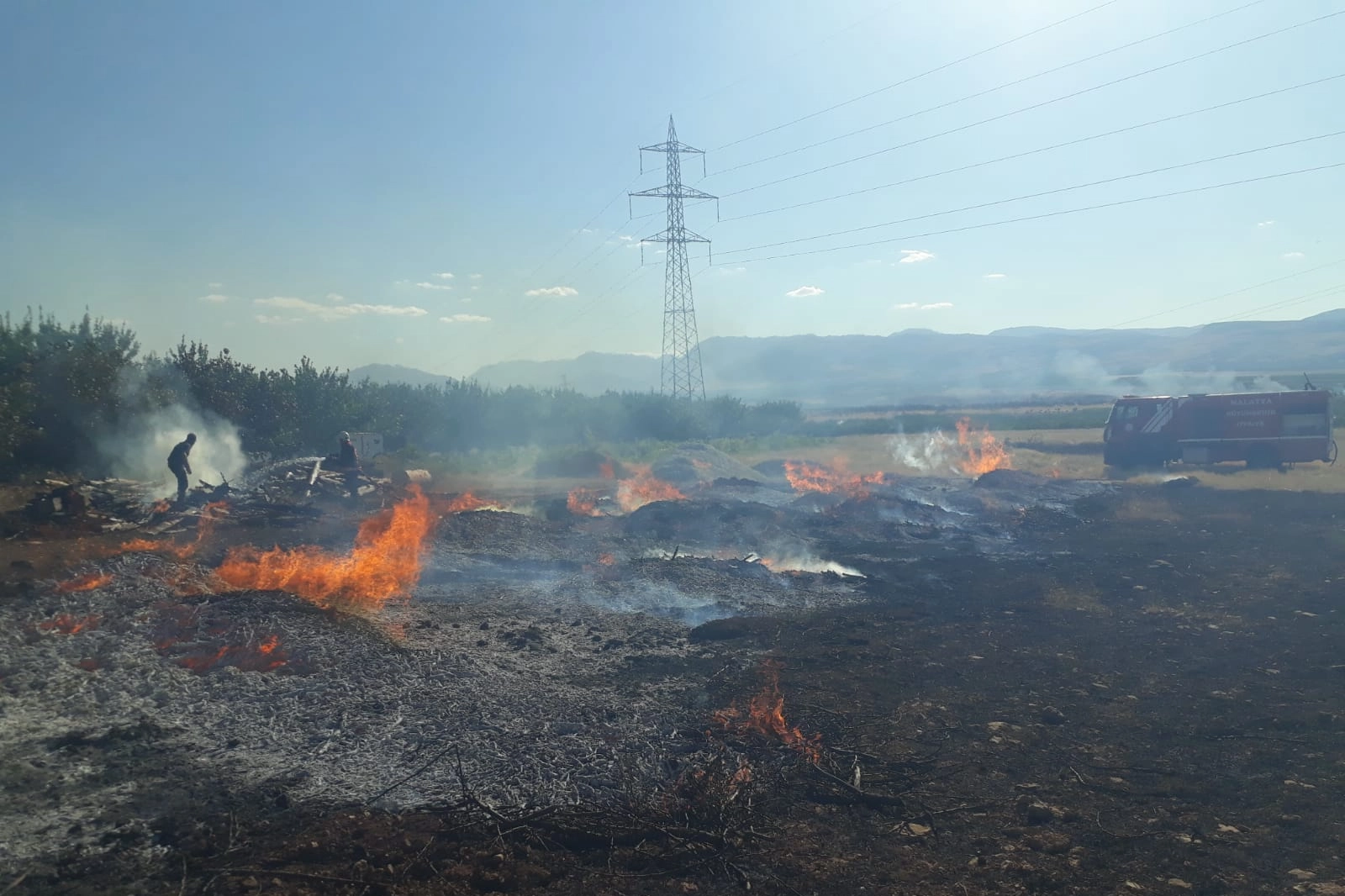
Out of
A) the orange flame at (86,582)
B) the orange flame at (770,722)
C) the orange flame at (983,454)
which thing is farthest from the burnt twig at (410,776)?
the orange flame at (983,454)

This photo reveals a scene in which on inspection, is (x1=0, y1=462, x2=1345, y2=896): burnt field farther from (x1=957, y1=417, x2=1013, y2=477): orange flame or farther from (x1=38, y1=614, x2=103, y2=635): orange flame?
(x1=957, y1=417, x2=1013, y2=477): orange flame

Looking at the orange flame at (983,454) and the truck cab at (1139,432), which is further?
the orange flame at (983,454)

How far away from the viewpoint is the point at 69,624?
10102 mm

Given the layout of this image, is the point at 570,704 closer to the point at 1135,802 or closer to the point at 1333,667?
the point at 1135,802

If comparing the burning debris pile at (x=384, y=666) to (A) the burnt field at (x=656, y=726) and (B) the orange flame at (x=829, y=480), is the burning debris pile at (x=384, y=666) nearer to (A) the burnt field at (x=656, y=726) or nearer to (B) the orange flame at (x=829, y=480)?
(A) the burnt field at (x=656, y=726)

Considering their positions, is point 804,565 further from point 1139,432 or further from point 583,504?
point 1139,432

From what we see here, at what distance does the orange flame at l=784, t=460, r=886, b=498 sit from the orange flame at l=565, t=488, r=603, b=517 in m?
8.08

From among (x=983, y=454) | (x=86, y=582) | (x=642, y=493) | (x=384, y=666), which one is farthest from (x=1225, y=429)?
(x=86, y=582)

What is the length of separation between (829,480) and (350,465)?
58.6ft

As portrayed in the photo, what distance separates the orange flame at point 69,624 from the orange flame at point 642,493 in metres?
16.1

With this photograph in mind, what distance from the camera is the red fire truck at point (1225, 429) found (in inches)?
1071

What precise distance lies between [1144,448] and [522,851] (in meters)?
31.5

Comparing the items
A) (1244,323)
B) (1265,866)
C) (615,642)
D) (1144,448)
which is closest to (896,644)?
(615,642)

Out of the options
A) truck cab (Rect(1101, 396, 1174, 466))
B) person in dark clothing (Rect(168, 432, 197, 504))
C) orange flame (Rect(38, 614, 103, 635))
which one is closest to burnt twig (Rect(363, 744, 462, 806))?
orange flame (Rect(38, 614, 103, 635))
